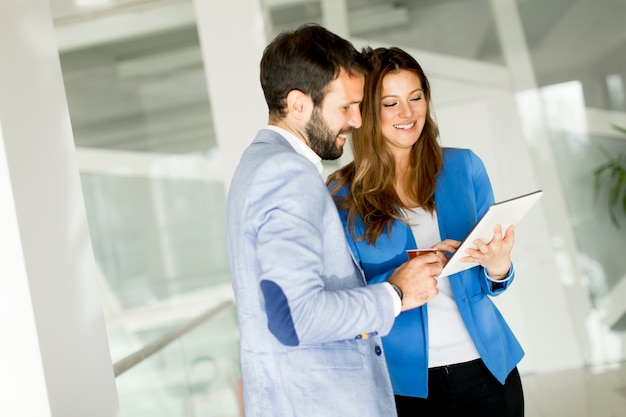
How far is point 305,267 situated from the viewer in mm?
1317

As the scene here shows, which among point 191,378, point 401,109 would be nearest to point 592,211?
point 191,378

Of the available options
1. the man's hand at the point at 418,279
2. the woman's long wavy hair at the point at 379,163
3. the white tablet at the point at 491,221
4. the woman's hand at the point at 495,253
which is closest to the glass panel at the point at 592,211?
the woman's long wavy hair at the point at 379,163

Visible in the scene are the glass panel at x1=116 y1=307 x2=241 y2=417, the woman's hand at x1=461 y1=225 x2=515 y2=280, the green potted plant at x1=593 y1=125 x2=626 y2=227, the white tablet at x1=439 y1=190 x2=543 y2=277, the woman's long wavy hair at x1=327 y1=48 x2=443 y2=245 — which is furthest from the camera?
the green potted plant at x1=593 y1=125 x2=626 y2=227

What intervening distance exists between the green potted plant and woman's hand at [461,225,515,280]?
3570 millimetres

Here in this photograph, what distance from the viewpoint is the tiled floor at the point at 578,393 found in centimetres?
438

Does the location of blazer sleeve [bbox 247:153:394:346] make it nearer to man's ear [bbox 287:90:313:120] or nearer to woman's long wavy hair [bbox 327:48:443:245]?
man's ear [bbox 287:90:313:120]

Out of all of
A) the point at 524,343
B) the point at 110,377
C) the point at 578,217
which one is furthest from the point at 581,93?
the point at 110,377

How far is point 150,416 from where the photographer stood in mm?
3234

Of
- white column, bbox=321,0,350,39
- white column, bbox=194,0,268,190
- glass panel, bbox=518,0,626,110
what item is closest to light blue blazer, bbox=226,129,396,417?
white column, bbox=194,0,268,190

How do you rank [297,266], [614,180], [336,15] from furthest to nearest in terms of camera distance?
[614,180]
[336,15]
[297,266]

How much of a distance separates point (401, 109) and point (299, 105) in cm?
72

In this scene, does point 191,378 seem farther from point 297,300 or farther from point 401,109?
point 297,300

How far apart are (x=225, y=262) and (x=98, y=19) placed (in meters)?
2.22

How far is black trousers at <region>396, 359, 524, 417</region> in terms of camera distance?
2.00m
